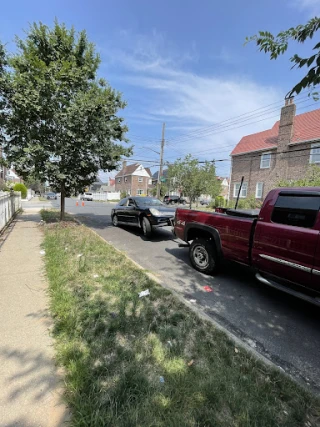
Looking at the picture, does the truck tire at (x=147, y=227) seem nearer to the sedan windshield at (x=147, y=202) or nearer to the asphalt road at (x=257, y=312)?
the sedan windshield at (x=147, y=202)

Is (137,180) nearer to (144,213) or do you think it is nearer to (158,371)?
(144,213)

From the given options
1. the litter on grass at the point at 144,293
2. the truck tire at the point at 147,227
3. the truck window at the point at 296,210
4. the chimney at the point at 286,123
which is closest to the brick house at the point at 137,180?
the chimney at the point at 286,123

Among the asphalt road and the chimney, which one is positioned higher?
the chimney

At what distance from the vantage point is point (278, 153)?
1817 cm

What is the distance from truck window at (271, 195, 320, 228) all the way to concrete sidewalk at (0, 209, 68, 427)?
334 centimetres

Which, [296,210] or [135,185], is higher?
[135,185]

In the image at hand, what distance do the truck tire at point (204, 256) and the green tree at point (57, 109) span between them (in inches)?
230

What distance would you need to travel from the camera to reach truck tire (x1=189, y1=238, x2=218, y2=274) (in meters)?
4.64

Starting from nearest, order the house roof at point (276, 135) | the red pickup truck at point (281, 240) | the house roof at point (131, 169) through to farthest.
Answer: the red pickup truck at point (281, 240)
the house roof at point (276, 135)
the house roof at point (131, 169)

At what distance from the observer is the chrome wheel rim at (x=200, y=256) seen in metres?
4.78

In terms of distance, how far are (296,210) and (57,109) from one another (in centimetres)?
834

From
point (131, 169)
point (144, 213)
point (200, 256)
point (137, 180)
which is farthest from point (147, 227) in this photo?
point (131, 169)

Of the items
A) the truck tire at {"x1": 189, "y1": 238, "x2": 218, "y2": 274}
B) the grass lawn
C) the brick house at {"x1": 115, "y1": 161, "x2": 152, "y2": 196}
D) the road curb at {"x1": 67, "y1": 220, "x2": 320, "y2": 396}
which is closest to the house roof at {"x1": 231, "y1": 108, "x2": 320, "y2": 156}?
the truck tire at {"x1": 189, "y1": 238, "x2": 218, "y2": 274}

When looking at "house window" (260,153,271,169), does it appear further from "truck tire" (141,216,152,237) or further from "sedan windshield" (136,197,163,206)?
"truck tire" (141,216,152,237)
